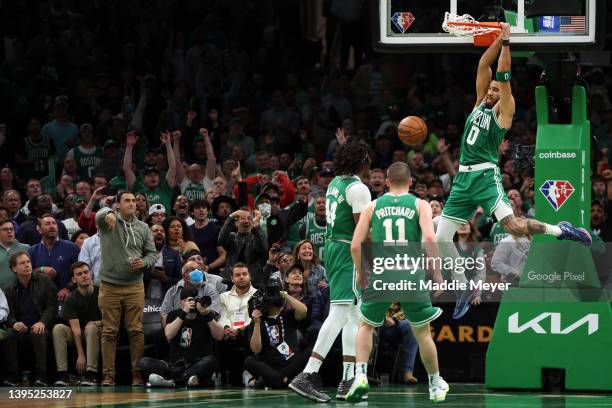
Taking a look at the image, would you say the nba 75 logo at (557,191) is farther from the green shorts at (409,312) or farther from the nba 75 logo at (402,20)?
the green shorts at (409,312)

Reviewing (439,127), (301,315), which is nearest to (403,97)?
(439,127)

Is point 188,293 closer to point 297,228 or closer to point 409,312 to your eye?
point 297,228

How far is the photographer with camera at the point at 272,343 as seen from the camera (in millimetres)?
16250

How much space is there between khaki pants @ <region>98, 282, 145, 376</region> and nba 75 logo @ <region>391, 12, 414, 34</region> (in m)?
4.75

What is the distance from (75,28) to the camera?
87.0ft

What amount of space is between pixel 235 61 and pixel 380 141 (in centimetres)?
485

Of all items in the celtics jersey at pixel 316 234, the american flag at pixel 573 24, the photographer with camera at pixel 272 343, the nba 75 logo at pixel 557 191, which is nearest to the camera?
the american flag at pixel 573 24

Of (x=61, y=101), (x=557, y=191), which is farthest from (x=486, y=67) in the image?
(x=61, y=101)

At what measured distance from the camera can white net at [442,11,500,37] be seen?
1440cm

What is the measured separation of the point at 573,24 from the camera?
47.6 ft

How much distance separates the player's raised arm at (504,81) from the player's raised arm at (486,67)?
87 mm

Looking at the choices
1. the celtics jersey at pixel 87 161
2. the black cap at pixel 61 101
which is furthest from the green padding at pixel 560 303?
the black cap at pixel 61 101

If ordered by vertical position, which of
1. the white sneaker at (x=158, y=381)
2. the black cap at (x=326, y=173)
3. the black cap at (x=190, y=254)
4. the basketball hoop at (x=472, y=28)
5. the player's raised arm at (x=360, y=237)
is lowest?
the white sneaker at (x=158, y=381)

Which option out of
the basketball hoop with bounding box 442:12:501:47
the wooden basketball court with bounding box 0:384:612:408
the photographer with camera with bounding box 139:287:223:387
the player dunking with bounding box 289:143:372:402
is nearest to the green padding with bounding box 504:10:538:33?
the basketball hoop with bounding box 442:12:501:47
